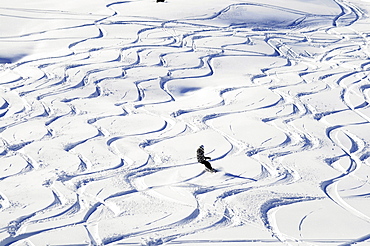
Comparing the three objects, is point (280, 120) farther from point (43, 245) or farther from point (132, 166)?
point (43, 245)

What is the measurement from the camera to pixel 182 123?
15047 mm

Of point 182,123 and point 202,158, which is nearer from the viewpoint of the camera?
point 202,158

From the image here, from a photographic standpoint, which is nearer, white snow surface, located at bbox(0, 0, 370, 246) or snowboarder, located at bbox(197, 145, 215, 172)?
white snow surface, located at bbox(0, 0, 370, 246)

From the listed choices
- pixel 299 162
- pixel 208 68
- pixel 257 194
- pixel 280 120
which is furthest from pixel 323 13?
pixel 257 194

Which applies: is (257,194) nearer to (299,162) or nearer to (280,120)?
(299,162)

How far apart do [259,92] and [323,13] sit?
987 cm

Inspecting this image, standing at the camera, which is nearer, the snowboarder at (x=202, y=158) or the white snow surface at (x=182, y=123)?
the white snow surface at (x=182, y=123)

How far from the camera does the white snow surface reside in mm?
10320

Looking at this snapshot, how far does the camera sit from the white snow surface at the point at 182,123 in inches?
406

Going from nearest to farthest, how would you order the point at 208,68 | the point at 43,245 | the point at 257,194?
the point at 43,245 → the point at 257,194 → the point at 208,68

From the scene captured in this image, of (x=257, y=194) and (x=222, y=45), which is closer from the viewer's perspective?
(x=257, y=194)

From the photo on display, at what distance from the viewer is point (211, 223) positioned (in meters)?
10.3

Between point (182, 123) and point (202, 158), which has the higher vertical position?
point (202, 158)

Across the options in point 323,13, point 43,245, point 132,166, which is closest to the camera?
point 43,245
